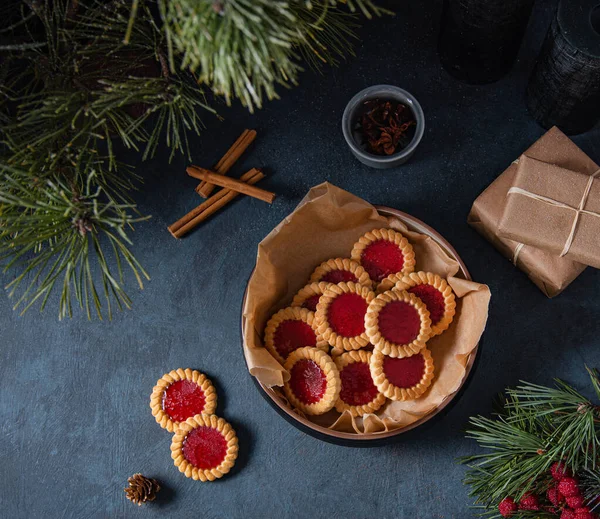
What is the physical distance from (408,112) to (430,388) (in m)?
0.53

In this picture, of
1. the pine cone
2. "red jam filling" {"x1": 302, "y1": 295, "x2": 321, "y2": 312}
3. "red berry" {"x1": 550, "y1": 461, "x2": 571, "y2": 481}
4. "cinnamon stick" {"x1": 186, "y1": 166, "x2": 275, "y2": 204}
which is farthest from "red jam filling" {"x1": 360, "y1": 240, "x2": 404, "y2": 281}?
the pine cone

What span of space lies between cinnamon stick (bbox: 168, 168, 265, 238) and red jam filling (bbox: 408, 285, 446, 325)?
1.33 ft

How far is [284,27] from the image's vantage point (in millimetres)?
860

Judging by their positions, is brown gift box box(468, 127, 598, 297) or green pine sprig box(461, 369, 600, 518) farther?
brown gift box box(468, 127, 598, 297)

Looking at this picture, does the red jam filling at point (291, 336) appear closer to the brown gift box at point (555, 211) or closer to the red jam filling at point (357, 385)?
the red jam filling at point (357, 385)

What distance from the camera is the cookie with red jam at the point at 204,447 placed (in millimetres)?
1362

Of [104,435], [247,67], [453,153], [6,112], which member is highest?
[247,67]

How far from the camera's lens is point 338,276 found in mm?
1322

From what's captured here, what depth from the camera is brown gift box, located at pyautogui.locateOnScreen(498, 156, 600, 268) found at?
1.20 metres

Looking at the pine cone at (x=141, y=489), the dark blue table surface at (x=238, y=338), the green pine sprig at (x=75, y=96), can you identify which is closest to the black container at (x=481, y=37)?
the dark blue table surface at (x=238, y=338)

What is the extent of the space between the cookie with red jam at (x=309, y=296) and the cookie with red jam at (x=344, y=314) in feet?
0.11

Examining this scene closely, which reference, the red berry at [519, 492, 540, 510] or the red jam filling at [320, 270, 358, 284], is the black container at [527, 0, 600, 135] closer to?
the red jam filling at [320, 270, 358, 284]

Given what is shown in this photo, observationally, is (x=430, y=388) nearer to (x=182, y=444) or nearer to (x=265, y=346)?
(x=265, y=346)

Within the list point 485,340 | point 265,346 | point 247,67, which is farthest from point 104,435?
point 247,67
